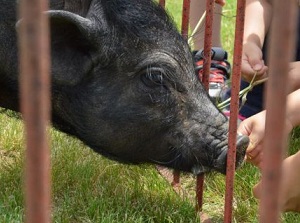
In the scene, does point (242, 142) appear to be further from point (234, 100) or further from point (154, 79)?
point (154, 79)

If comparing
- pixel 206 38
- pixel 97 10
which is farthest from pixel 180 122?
pixel 97 10

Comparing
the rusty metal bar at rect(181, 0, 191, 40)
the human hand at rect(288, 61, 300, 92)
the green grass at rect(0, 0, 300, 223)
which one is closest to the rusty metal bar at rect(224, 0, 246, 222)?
the green grass at rect(0, 0, 300, 223)

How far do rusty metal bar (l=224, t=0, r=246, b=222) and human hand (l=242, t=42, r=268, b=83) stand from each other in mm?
775

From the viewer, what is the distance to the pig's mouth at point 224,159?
259cm

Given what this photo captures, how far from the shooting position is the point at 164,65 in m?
2.69

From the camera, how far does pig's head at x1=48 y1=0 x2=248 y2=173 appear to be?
2.64 metres

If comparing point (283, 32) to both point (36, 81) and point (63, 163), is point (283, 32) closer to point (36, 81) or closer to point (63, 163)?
point (36, 81)

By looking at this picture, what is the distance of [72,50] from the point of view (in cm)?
268

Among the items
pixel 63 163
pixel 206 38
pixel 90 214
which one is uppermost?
pixel 206 38

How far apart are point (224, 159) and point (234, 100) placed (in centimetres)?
28

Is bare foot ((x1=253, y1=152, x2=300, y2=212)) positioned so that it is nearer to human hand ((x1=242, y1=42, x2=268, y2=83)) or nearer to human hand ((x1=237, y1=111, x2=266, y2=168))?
human hand ((x1=237, y1=111, x2=266, y2=168))

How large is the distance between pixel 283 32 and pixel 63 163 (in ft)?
7.75

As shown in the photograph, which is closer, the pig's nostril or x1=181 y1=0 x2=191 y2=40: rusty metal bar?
the pig's nostril

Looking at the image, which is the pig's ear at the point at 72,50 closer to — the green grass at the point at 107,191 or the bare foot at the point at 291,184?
the green grass at the point at 107,191
